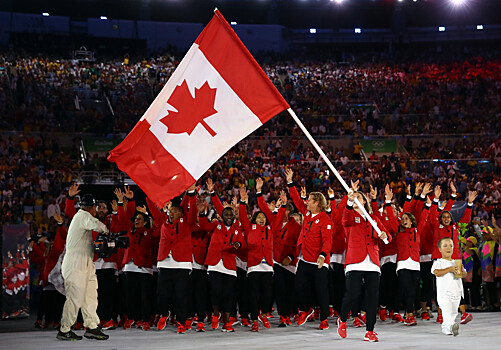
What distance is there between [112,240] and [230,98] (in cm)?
274

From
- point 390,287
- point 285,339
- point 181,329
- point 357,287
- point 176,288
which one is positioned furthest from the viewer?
point 390,287

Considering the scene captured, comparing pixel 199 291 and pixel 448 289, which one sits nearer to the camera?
pixel 448 289

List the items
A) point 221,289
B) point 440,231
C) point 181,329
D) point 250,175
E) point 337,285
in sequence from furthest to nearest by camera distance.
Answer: point 250,175
point 337,285
point 440,231
point 221,289
point 181,329

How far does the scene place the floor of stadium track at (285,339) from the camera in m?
8.12

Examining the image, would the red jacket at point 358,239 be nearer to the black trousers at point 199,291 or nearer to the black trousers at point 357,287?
the black trousers at point 357,287

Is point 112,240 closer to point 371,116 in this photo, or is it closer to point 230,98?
point 230,98

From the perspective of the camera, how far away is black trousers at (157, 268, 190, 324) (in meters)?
10.0

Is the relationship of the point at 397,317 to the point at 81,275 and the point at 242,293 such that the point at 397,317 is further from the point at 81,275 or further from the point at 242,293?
the point at 81,275

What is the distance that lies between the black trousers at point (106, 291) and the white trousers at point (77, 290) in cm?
163

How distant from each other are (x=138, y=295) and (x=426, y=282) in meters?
4.96

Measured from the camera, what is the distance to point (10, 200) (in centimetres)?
2122

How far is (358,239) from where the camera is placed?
8.98 m

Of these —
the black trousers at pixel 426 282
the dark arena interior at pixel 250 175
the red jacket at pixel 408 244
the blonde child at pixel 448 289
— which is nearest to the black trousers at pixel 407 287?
the dark arena interior at pixel 250 175

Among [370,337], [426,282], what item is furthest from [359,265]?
[426,282]
